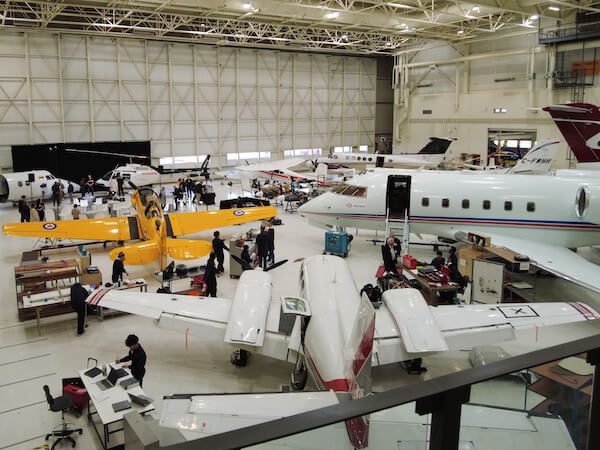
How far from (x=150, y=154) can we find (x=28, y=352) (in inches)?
1199

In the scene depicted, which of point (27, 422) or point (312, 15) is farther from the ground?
point (312, 15)

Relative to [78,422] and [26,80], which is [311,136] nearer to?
[26,80]

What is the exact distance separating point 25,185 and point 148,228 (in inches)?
625

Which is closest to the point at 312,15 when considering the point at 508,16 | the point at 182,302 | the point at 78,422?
the point at 508,16

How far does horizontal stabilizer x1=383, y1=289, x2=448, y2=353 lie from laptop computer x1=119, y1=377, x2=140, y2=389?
4993 mm

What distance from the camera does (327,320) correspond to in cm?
929

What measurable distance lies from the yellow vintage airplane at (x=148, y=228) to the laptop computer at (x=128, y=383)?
22.8ft

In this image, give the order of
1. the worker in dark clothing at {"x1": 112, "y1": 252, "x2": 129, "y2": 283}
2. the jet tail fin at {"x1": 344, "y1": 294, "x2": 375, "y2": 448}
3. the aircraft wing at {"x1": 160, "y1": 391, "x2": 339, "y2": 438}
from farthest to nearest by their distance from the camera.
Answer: the worker in dark clothing at {"x1": 112, "y1": 252, "x2": 129, "y2": 283} < the jet tail fin at {"x1": 344, "y1": 294, "x2": 375, "y2": 448} < the aircraft wing at {"x1": 160, "y1": 391, "x2": 339, "y2": 438}

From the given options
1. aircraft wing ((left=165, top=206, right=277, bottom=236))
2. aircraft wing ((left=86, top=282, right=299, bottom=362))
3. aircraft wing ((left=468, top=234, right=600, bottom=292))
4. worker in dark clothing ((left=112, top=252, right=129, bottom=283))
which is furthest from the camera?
aircraft wing ((left=165, top=206, right=277, bottom=236))

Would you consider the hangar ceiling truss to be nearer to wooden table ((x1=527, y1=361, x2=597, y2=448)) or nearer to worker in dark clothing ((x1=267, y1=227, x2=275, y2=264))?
worker in dark clothing ((x1=267, y1=227, x2=275, y2=264))

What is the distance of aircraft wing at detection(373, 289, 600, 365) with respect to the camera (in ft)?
30.6

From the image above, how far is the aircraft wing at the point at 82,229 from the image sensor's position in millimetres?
18375

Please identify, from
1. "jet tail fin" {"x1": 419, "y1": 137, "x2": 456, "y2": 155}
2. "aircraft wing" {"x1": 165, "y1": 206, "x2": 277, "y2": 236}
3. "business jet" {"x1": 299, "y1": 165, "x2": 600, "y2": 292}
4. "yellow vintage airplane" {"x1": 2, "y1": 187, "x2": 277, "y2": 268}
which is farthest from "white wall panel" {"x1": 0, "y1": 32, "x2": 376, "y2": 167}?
"business jet" {"x1": 299, "y1": 165, "x2": 600, "y2": 292}

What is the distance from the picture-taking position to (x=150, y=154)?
132 ft
